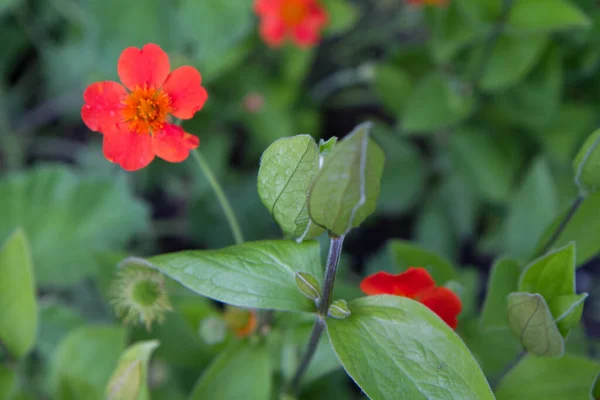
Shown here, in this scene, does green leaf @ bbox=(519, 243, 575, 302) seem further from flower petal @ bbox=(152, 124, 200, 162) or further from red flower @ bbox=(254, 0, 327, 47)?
red flower @ bbox=(254, 0, 327, 47)

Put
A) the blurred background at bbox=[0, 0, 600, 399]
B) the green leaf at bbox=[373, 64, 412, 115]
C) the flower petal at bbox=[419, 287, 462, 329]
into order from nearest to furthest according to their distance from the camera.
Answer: the flower petal at bbox=[419, 287, 462, 329], the blurred background at bbox=[0, 0, 600, 399], the green leaf at bbox=[373, 64, 412, 115]

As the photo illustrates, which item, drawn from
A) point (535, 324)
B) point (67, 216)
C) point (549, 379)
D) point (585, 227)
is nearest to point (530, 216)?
point (585, 227)

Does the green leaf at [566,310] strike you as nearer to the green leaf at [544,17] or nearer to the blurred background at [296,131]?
the blurred background at [296,131]

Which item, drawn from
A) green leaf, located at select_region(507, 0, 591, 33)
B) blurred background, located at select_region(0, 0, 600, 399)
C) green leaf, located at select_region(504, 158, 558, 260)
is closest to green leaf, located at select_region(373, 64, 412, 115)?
blurred background, located at select_region(0, 0, 600, 399)

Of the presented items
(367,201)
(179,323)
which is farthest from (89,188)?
(367,201)

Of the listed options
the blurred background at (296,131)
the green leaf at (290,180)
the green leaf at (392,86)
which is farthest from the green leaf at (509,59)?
the green leaf at (290,180)
